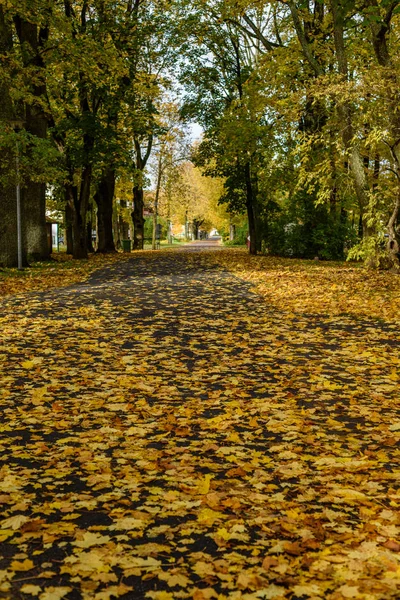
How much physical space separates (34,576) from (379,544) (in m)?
1.81

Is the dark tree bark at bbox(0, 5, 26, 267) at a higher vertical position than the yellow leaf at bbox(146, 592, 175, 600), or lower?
higher

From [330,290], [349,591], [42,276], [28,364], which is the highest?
[42,276]

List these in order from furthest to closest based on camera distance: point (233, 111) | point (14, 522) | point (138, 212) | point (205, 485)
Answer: point (138, 212) < point (233, 111) < point (205, 485) < point (14, 522)

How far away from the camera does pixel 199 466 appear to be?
488 centimetres

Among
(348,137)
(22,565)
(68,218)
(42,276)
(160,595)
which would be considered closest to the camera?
(160,595)

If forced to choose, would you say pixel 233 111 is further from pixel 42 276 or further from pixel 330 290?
pixel 330 290

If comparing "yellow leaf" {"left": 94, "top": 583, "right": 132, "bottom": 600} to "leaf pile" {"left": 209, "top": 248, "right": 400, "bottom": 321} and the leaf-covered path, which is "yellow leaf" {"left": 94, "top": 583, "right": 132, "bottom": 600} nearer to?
the leaf-covered path

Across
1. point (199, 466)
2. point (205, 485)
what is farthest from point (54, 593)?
point (199, 466)

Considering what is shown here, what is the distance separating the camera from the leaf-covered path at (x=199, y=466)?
3332mm

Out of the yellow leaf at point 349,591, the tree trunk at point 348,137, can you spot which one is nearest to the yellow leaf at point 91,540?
the yellow leaf at point 349,591

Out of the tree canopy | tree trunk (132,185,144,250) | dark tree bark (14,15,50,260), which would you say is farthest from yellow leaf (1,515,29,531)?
tree trunk (132,185,144,250)

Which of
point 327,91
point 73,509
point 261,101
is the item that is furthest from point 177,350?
point 261,101

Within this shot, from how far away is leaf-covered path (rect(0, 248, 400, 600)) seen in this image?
10.9 ft

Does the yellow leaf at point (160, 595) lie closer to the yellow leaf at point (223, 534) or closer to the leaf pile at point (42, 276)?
the yellow leaf at point (223, 534)
